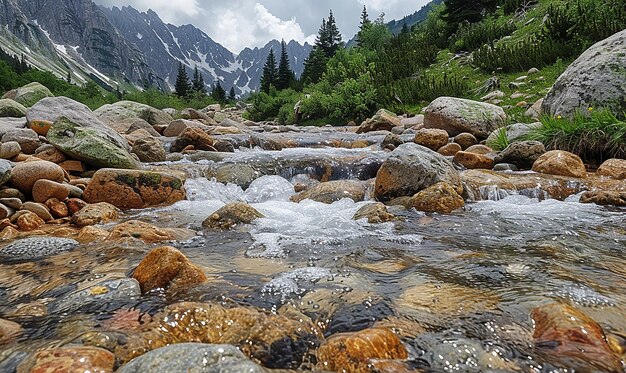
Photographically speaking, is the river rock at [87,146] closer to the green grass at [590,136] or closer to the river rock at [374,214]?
the river rock at [374,214]

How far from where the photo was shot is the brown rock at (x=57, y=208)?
16.8ft

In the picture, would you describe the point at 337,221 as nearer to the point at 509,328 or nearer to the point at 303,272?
the point at 303,272

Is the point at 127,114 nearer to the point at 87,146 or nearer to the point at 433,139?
the point at 87,146

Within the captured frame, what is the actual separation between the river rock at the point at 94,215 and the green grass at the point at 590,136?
7.95 meters

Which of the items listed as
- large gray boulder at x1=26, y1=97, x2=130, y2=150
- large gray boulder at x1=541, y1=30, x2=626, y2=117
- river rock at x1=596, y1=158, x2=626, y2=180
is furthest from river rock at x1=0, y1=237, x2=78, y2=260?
large gray boulder at x1=541, y1=30, x2=626, y2=117

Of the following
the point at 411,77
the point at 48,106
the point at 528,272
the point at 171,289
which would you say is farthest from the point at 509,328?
the point at 411,77

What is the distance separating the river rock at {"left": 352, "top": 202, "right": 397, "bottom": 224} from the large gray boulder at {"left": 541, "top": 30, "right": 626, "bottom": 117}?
228 inches

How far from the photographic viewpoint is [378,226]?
15.3 ft

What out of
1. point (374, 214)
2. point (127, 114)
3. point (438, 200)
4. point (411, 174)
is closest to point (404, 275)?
point (374, 214)

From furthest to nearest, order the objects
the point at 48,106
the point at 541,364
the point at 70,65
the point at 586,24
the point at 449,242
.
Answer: the point at 70,65
the point at 586,24
the point at 48,106
the point at 449,242
the point at 541,364

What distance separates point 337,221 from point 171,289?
104 inches

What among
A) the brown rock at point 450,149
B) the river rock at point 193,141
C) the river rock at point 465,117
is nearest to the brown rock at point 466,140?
the brown rock at point 450,149

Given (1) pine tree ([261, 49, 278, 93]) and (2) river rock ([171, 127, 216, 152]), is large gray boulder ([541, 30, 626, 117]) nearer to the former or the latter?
(2) river rock ([171, 127, 216, 152])

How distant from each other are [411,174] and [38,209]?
529 cm
